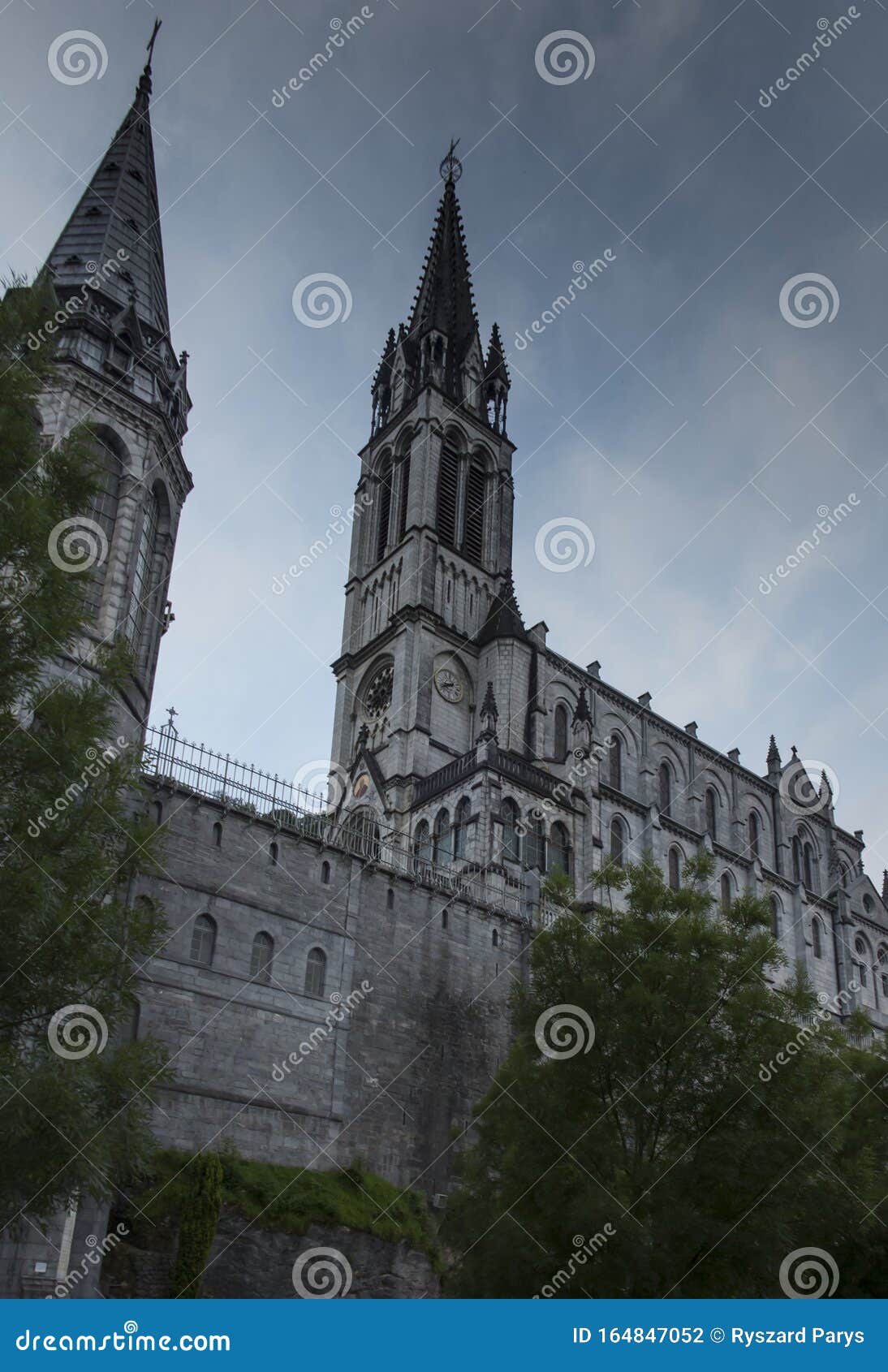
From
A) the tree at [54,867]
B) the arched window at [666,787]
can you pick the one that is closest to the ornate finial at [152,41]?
the tree at [54,867]

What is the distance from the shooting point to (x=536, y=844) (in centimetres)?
4794

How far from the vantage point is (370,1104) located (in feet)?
98.3

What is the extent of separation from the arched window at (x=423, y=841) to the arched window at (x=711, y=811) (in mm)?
22543

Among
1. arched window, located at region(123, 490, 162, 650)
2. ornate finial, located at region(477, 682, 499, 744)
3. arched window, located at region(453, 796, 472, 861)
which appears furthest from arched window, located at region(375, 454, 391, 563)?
arched window, located at region(123, 490, 162, 650)

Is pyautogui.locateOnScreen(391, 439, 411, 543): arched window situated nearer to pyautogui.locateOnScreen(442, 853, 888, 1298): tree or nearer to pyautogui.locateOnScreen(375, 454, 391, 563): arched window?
pyautogui.locateOnScreen(375, 454, 391, 563): arched window

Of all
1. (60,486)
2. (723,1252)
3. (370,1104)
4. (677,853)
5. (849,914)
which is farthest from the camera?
(849,914)

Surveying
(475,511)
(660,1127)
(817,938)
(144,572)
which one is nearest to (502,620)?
(475,511)

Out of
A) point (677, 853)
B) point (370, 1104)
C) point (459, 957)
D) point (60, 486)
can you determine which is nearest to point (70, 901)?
point (60, 486)

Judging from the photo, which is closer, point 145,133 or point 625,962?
point 625,962

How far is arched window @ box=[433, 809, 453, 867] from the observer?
47.2 meters

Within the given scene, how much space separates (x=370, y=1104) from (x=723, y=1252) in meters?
11.6

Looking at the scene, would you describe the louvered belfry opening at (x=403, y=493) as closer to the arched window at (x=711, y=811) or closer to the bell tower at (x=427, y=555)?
the bell tower at (x=427, y=555)

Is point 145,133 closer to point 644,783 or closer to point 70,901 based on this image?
point 70,901

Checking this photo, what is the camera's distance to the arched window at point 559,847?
48906 millimetres
